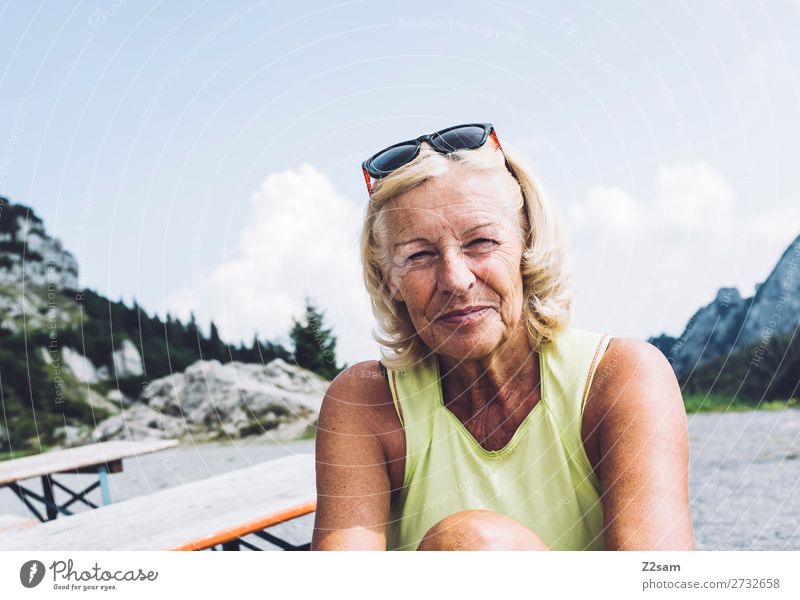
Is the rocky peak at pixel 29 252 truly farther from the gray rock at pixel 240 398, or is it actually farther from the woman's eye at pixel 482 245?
the woman's eye at pixel 482 245

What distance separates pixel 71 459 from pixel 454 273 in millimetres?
2488

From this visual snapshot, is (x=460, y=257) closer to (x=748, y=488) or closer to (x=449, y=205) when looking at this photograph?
(x=449, y=205)

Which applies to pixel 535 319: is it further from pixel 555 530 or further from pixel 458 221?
pixel 555 530

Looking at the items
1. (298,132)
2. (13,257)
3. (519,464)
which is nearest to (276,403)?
(13,257)

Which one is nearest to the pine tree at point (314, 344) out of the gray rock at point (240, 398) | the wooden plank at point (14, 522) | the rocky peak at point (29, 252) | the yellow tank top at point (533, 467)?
the gray rock at point (240, 398)

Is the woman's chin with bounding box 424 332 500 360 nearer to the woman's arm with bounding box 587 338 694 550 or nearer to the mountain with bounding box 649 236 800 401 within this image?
the woman's arm with bounding box 587 338 694 550

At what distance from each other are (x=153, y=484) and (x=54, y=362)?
2.67 m

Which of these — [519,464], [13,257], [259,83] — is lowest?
[519,464]

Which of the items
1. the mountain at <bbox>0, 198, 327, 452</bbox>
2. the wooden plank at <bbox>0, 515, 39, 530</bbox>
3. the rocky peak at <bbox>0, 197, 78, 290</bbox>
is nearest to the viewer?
the rocky peak at <bbox>0, 197, 78, 290</bbox>

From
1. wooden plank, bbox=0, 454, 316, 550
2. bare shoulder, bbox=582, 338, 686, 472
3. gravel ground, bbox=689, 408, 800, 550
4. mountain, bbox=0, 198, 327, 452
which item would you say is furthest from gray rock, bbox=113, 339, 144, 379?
gravel ground, bbox=689, 408, 800, 550

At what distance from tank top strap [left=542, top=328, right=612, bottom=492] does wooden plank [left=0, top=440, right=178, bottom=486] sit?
2165 mm

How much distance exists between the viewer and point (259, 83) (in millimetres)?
1496

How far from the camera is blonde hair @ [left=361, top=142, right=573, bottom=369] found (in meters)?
1.18

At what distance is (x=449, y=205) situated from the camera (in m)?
1.16
